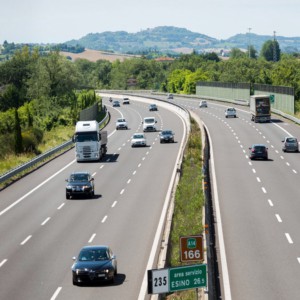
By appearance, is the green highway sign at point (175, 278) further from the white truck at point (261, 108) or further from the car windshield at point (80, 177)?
the white truck at point (261, 108)

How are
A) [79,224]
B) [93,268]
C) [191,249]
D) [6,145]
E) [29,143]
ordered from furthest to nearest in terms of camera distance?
[29,143] < [6,145] < [79,224] < [93,268] < [191,249]

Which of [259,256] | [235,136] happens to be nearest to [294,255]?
[259,256]

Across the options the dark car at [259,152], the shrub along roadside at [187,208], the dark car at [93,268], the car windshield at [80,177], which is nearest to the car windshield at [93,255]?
the dark car at [93,268]

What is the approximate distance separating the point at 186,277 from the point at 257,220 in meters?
24.2

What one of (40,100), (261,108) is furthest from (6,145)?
(40,100)

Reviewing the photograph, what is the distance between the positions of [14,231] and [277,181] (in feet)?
72.6

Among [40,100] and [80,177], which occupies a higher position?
[80,177]

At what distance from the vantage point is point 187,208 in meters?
38.0

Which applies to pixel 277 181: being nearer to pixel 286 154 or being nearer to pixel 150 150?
pixel 286 154

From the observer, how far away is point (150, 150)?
76.5 metres

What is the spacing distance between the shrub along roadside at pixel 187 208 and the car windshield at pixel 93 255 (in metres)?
2.24

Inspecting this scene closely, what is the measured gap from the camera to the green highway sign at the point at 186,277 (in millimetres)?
15109

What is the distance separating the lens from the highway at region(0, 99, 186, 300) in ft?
87.8

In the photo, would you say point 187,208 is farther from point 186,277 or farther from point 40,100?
point 40,100
